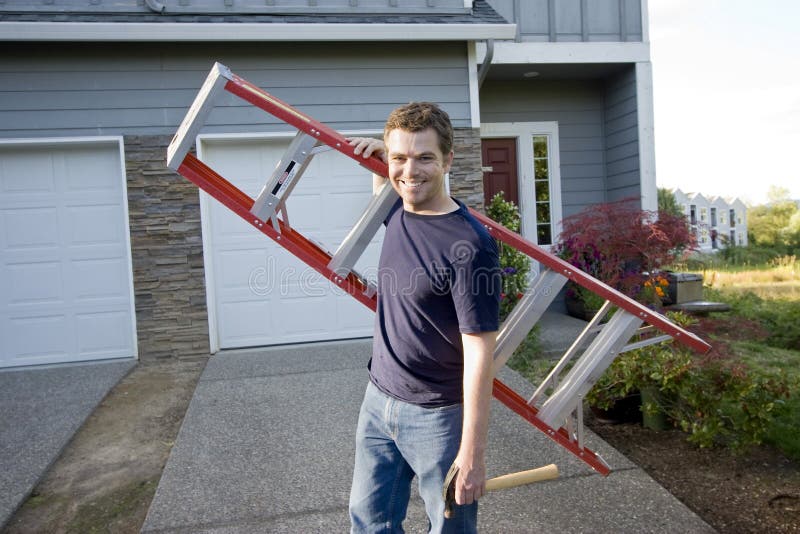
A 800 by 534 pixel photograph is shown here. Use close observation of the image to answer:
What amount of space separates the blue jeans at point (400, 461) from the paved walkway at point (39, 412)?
7.35 feet

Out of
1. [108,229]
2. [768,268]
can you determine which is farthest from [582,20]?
[768,268]

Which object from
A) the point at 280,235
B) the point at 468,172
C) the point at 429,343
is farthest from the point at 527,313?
the point at 468,172

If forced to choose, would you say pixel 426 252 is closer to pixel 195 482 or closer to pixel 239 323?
pixel 195 482

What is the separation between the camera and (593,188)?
843cm

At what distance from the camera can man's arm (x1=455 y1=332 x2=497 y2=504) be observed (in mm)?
1696

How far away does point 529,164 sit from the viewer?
8.19m

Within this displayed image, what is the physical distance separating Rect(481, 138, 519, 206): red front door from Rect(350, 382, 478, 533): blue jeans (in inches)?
252

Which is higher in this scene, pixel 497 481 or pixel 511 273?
pixel 511 273

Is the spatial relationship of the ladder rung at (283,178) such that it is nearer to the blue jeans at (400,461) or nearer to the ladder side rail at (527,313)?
the blue jeans at (400,461)

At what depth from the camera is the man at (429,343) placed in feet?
5.61

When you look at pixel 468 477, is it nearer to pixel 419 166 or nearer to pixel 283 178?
pixel 419 166

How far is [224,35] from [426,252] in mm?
5019

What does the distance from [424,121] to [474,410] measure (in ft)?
2.86

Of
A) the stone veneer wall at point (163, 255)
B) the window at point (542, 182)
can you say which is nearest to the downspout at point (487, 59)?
the window at point (542, 182)
